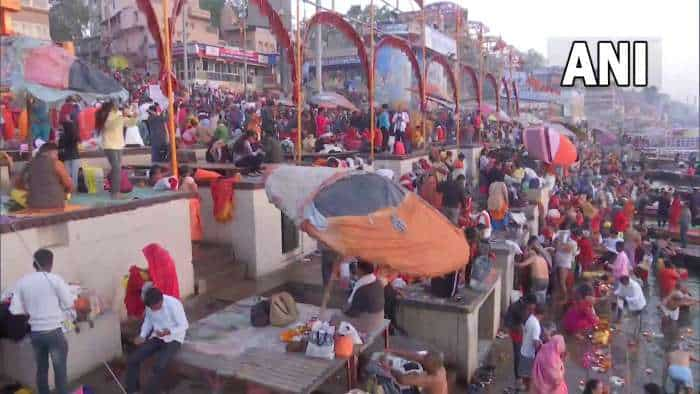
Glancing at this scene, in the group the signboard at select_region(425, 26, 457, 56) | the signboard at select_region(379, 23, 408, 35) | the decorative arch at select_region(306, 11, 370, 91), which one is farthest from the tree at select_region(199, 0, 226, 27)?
the decorative arch at select_region(306, 11, 370, 91)

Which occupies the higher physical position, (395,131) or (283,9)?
(283,9)

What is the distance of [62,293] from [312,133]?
1258 cm

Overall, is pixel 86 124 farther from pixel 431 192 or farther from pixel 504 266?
pixel 504 266

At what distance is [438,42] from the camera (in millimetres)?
43031

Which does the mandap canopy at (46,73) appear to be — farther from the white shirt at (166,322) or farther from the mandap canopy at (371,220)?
the white shirt at (166,322)

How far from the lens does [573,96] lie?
78625 millimetres

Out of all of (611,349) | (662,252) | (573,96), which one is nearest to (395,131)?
(662,252)

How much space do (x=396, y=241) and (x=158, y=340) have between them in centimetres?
247

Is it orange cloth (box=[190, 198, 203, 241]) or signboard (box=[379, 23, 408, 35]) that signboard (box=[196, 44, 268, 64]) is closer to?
signboard (box=[379, 23, 408, 35])

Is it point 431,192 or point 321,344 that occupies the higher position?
point 431,192

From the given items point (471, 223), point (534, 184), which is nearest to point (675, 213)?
point (534, 184)

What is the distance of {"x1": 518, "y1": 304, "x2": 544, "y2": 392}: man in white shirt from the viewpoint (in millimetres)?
7312

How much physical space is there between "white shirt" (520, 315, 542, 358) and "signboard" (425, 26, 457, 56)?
34.2m

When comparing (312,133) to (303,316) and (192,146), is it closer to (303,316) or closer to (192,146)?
(192,146)
